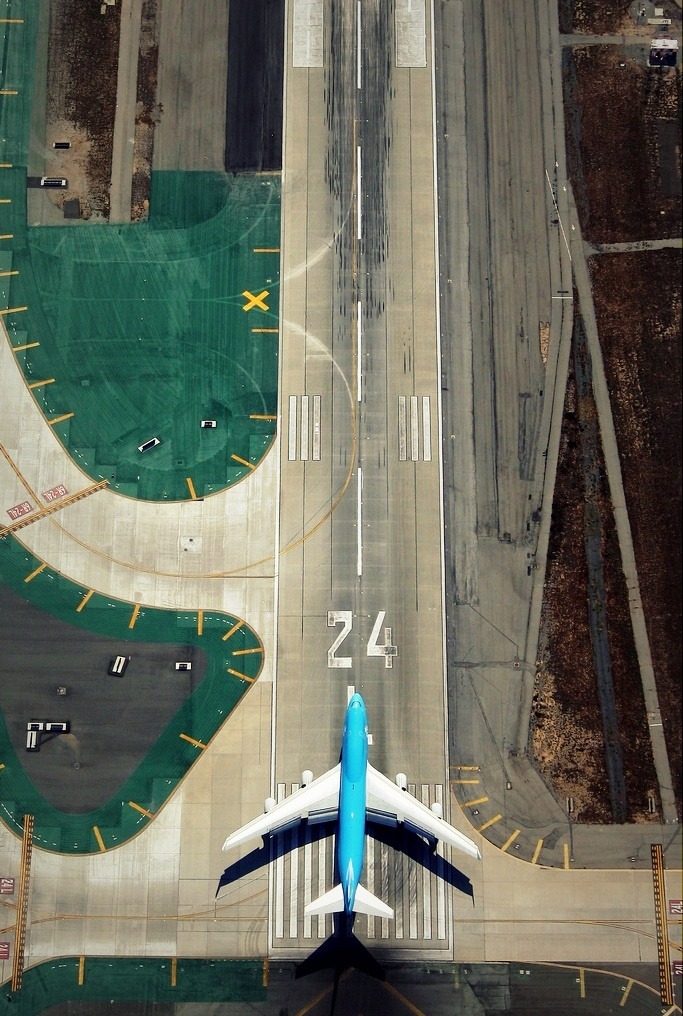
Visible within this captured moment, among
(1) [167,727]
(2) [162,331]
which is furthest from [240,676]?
(2) [162,331]

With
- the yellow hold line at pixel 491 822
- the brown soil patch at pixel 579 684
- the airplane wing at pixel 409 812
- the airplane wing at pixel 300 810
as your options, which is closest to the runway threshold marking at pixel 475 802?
the yellow hold line at pixel 491 822

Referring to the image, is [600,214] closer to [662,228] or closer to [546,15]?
[662,228]

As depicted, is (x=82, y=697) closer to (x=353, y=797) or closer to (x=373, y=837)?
(x=353, y=797)

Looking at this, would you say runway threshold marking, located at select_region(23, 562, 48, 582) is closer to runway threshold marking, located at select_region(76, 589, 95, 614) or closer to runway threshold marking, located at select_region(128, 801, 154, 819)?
runway threshold marking, located at select_region(76, 589, 95, 614)

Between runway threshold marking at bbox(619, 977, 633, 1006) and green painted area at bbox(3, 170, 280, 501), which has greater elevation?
green painted area at bbox(3, 170, 280, 501)

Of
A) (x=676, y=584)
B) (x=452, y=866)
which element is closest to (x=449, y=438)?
(x=676, y=584)

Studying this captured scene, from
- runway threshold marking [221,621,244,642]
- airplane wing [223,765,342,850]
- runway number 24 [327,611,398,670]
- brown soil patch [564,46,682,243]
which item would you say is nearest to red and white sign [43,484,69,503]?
runway threshold marking [221,621,244,642]

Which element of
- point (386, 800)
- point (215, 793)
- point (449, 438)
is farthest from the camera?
point (449, 438)
